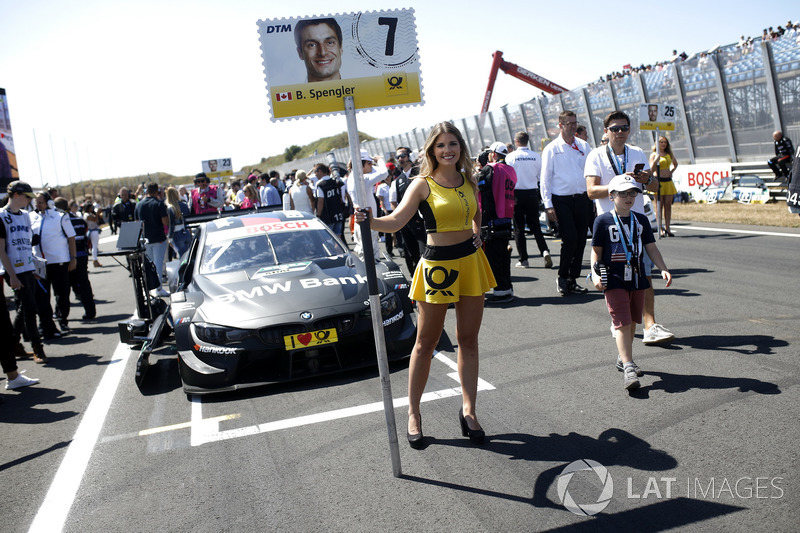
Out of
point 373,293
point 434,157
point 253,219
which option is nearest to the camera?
point 373,293

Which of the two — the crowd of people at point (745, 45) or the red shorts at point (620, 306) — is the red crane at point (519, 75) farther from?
the red shorts at point (620, 306)

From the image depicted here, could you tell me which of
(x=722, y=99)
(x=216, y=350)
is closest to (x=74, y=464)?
(x=216, y=350)

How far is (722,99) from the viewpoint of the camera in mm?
17828

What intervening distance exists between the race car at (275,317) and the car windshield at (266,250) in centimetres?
1

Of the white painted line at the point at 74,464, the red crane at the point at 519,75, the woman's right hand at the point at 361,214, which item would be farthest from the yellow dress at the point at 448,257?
the red crane at the point at 519,75

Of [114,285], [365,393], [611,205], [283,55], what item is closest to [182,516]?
[365,393]

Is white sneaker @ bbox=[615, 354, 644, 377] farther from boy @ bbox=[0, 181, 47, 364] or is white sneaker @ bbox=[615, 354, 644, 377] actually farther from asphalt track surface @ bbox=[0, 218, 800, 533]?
boy @ bbox=[0, 181, 47, 364]

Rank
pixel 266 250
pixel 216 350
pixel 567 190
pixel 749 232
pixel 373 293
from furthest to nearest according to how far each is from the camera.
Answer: pixel 749 232 < pixel 567 190 < pixel 266 250 < pixel 216 350 < pixel 373 293

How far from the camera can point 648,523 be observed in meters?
2.96

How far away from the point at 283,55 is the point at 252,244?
130 inches

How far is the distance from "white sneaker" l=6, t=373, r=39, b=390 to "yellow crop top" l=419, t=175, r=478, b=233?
4.75 metres

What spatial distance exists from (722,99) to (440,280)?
1687 centimetres

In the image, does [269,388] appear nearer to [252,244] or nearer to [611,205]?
[252,244]

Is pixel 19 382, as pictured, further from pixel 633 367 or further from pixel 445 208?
pixel 633 367
